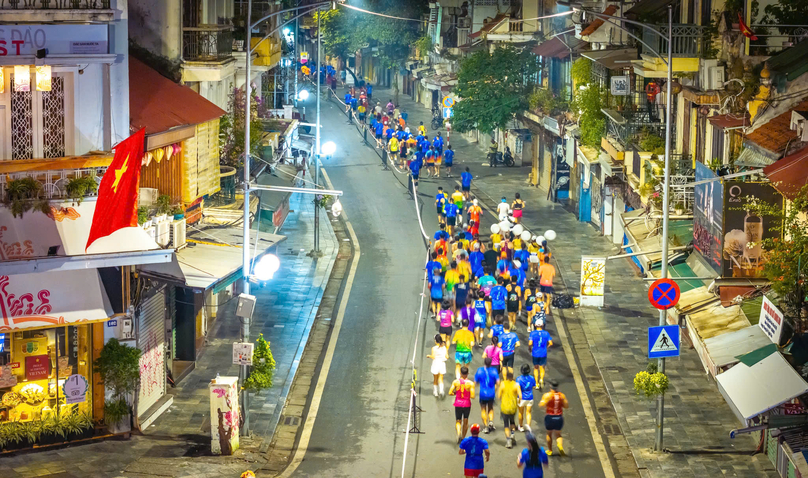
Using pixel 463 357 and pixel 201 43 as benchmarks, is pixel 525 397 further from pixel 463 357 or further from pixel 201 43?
pixel 201 43

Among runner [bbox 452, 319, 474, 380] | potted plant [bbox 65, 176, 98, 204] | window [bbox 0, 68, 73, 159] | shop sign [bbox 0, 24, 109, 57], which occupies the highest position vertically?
shop sign [bbox 0, 24, 109, 57]

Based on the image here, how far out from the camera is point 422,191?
4997cm

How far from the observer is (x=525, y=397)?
2255 cm

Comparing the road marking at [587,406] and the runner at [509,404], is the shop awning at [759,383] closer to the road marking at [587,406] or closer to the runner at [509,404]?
the road marking at [587,406]

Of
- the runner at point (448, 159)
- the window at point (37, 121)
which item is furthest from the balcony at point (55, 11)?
the runner at point (448, 159)

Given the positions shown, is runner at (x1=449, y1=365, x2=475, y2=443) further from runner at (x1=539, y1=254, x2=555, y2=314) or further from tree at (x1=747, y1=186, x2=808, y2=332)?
runner at (x1=539, y1=254, x2=555, y2=314)

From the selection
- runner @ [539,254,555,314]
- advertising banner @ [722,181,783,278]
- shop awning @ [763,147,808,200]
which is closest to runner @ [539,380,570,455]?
advertising banner @ [722,181,783,278]

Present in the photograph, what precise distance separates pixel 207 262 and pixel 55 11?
22.8 ft

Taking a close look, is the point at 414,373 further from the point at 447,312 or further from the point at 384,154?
the point at 384,154

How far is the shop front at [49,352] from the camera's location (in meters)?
21.1

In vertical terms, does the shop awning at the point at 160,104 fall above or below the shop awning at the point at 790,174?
above

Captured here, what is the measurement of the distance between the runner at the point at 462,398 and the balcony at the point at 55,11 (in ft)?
Result: 30.5

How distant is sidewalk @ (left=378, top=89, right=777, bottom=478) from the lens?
71.0 feet

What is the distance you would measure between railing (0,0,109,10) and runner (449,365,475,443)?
374 inches
